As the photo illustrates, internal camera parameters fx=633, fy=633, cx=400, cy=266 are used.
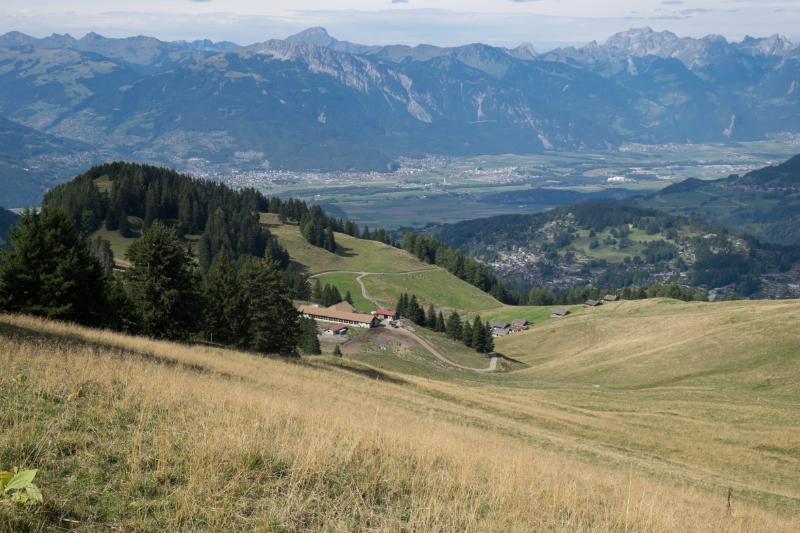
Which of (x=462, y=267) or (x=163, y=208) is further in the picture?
(x=462, y=267)

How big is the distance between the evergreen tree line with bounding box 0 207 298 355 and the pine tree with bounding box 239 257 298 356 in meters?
0.08

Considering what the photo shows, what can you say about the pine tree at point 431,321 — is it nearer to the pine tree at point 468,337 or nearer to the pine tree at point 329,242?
the pine tree at point 468,337

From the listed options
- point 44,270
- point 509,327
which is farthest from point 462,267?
point 44,270

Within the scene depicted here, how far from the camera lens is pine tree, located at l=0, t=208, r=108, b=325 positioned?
113 feet

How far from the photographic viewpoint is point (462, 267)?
171 m

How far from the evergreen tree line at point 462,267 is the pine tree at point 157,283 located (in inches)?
5157

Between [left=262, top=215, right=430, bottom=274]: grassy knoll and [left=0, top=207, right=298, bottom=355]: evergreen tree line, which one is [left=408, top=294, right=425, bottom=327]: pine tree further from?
[left=0, top=207, right=298, bottom=355]: evergreen tree line

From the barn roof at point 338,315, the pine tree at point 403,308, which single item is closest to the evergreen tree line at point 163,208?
the barn roof at point 338,315

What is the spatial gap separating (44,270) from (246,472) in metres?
32.3

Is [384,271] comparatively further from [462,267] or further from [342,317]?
[342,317]

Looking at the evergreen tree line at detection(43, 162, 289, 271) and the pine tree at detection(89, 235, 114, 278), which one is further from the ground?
the evergreen tree line at detection(43, 162, 289, 271)

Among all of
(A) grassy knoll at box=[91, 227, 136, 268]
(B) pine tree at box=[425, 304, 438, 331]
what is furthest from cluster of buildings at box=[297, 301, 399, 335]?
(A) grassy knoll at box=[91, 227, 136, 268]

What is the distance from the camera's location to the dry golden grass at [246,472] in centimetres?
Result: 744

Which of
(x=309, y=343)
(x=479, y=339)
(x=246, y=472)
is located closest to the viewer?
(x=246, y=472)
